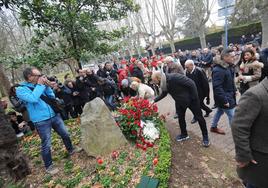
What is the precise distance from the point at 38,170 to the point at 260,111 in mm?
4271

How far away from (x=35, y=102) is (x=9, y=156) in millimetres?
1030

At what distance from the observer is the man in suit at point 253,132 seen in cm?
201

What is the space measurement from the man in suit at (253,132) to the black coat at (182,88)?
266cm

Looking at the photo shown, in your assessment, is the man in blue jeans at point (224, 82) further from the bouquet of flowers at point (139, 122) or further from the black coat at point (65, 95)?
the black coat at point (65, 95)

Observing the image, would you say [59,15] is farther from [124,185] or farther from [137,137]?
[124,185]

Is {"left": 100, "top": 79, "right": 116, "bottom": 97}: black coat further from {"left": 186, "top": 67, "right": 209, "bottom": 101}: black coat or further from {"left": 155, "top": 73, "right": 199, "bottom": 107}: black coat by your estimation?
{"left": 155, "top": 73, "right": 199, "bottom": 107}: black coat

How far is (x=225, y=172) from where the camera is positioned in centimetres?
422

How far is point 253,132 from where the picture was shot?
7.09ft

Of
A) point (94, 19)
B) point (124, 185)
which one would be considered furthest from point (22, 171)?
point (94, 19)

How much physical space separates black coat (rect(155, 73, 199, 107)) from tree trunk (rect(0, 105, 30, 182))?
3.12m

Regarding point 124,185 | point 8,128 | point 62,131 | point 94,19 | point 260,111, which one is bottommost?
point 124,185

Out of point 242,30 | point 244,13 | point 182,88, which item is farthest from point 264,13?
point 244,13

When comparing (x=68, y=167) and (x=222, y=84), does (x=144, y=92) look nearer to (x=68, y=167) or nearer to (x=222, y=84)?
(x=222, y=84)

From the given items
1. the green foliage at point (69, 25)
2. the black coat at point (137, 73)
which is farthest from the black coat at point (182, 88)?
the black coat at point (137, 73)
